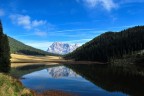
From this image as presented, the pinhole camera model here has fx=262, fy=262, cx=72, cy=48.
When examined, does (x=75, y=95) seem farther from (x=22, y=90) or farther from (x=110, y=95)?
(x=22, y=90)

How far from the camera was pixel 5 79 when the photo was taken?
37344 mm

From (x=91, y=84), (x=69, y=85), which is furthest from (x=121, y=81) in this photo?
(x=69, y=85)

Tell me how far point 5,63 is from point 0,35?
37.1 ft

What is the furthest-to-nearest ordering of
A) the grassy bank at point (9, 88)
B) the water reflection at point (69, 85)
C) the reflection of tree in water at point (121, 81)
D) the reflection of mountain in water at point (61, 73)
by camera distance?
the reflection of mountain in water at point (61, 73) < the reflection of tree in water at point (121, 81) < the water reflection at point (69, 85) < the grassy bank at point (9, 88)

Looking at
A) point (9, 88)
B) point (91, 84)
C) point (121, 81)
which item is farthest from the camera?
point (121, 81)

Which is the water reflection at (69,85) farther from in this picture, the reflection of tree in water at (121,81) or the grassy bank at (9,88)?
the grassy bank at (9,88)

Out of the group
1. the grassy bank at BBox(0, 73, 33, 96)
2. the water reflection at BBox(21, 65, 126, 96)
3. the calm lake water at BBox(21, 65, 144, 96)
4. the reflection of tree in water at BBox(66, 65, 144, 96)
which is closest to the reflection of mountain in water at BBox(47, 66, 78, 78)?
the reflection of tree in water at BBox(66, 65, 144, 96)

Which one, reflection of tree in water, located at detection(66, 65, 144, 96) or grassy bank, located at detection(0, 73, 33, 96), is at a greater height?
grassy bank, located at detection(0, 73, 33, 96)

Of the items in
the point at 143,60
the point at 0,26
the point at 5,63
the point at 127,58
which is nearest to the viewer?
the point at 5,63

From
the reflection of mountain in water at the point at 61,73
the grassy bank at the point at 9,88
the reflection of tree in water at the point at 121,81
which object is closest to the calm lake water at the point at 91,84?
the reflection of tree in water at the point at 121,81

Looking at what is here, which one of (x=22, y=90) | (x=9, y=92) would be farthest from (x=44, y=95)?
(x=9, y=92)

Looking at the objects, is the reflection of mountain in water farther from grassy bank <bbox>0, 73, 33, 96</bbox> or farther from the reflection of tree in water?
grassy bank <bbox>0, 73, 33, 96</bbox>

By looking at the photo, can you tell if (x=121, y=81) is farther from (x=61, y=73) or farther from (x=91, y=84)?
(x=61, y=73)

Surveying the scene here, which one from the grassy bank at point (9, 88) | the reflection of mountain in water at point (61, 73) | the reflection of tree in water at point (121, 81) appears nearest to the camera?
the grassy bank at point (9, 88)
